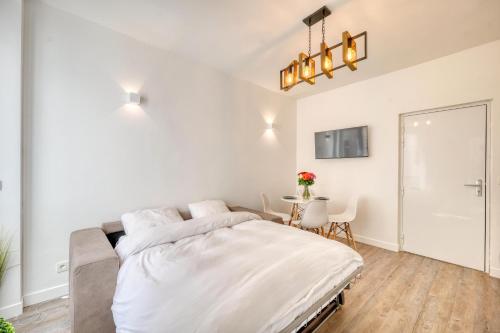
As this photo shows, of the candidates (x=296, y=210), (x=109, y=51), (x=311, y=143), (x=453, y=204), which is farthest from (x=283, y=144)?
(x=109, y=51)

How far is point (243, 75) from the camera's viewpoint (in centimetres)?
348

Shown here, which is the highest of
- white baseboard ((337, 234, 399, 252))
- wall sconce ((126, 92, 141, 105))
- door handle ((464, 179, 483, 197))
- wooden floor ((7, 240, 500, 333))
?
wall sconce ((126, 92, 141, 105))

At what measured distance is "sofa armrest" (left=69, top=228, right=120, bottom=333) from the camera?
54.1 inches

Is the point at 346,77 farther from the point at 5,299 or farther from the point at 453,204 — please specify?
the point at 5,299

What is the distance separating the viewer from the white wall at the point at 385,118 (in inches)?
98.3

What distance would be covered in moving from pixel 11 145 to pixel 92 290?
146cm

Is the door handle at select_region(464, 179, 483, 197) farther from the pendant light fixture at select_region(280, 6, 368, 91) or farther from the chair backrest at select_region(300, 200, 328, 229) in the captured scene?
the pendant light fixture at select_region(280, 6, 368, 91)

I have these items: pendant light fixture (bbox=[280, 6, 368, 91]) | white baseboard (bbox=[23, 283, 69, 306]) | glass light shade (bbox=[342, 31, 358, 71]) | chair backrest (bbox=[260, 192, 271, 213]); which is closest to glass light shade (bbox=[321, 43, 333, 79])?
pendant light fixture (bbox=[280, 6, 368, 91])

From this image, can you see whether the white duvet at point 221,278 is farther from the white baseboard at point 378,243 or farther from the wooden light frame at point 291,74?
the white baseboard at point 378,243

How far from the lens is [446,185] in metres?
2.83

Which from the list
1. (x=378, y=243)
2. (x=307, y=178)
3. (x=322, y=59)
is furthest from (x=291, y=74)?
(x=378, y=243)

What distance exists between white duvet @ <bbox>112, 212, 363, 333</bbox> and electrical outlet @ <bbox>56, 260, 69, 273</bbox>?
874mm

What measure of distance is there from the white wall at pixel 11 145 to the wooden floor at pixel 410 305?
10.6 inches

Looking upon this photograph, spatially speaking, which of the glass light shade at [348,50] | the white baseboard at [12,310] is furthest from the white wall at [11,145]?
the glass light shade at [348,50]
